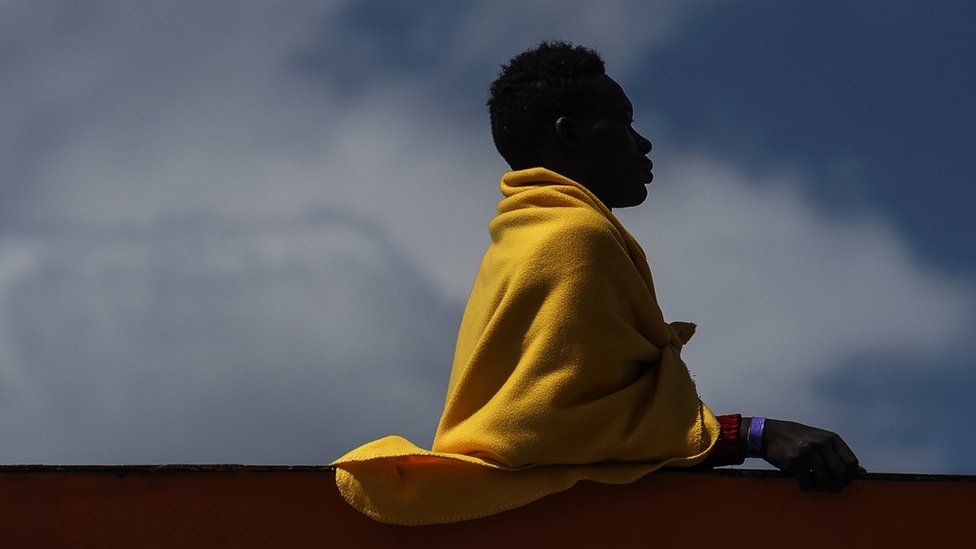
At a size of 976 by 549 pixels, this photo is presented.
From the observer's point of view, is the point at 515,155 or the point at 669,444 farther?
the point at 515,155

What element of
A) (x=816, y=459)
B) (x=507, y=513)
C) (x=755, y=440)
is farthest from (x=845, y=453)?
(x=507, y=513)

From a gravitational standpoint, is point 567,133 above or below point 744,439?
above

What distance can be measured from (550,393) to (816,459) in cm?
62

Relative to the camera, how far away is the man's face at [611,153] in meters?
3.74

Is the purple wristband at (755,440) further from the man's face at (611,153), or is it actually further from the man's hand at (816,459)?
the man's face at (611,153)

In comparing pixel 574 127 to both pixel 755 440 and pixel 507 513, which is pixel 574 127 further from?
pixel 507 513

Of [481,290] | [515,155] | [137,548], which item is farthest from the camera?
[515,155]

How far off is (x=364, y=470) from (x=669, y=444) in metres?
0.72

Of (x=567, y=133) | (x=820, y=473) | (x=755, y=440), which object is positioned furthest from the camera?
(x=567, y=133)

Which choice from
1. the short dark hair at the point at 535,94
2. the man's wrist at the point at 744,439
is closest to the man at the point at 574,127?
the short dark hair at the point at 535,94

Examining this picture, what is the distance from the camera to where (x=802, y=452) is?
2.88m

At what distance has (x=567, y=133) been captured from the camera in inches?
148

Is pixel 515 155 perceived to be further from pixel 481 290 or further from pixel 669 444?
pixel 669 444

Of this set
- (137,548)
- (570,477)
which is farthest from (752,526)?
(137,548)
